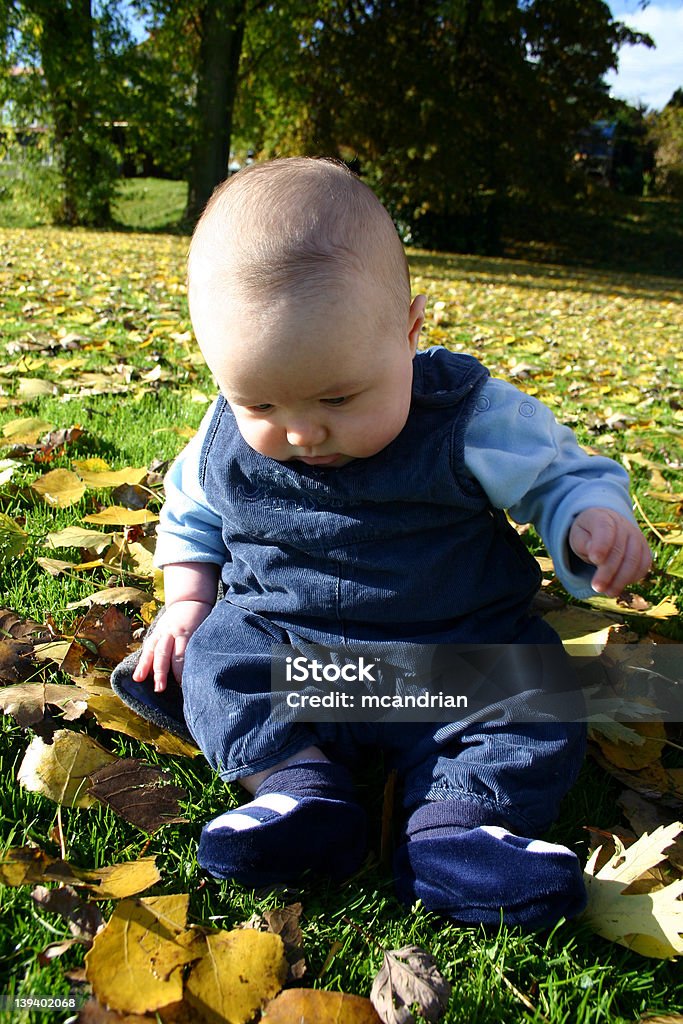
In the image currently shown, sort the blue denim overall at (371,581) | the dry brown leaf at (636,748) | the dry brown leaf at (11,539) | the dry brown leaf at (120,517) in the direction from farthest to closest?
the dry brown leaf at (120,517) → the dry brown leaf at (11,539) → the dry brown leaf at (636,748) → the blue denim overall at (371,581)

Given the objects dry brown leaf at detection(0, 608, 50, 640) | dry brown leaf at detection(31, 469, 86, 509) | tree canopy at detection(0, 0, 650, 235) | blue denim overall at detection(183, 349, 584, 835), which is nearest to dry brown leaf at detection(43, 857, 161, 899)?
blue denim overall at detection(183, 349, 584, 835)

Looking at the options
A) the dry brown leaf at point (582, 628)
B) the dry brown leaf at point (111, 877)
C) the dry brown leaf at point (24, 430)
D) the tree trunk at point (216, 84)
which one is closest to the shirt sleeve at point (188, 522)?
the dry brown leaf at point (111, 877)

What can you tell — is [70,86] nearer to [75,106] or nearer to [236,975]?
[75,106]

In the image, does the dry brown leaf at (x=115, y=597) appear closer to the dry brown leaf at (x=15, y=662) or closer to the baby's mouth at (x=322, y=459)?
the dry brown leaf at (x=15, y=662)

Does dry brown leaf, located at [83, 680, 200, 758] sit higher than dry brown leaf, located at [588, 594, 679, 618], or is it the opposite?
dry brown leaf, located at [588, 594, 679, 618]

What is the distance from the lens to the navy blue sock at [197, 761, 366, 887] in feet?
4.09

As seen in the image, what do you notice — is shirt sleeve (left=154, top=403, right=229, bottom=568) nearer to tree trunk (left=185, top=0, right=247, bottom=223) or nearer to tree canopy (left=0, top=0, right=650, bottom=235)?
tree trunk (left=185, top=0, right=247, bottom=223)

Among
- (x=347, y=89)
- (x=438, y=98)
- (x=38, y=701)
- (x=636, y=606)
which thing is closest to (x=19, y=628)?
(x=38, y=701)

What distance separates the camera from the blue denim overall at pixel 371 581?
4.81 feet

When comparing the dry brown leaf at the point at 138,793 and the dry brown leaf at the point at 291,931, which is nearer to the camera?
the dry brown leaf at the point at 291,931

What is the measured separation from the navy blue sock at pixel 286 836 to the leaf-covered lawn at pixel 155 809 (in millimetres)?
36

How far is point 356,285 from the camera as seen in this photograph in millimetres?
1314

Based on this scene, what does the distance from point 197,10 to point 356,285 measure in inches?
730

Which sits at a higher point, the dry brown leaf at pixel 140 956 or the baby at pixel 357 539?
the baby at pixel 357 539
